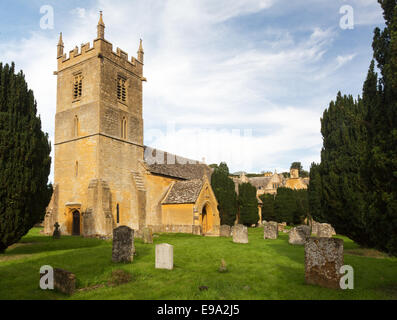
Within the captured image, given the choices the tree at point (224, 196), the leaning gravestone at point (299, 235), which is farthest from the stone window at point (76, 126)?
the leaning gravestone at point (299, 235)

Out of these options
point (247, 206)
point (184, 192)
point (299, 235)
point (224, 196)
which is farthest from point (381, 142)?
point (247, 206)

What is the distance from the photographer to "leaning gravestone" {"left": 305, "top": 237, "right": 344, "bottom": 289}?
27.7 feet

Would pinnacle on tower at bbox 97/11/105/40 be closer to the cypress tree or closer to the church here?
the church

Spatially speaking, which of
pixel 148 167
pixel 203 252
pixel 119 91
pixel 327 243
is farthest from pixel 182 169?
pixel 327 243

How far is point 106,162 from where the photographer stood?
26125 millimetres

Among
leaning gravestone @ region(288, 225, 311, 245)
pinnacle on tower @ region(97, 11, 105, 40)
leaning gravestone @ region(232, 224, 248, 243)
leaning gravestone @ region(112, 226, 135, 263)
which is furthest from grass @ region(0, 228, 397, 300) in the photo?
pinnacle on tower @ region(97, 11, 105, 40)

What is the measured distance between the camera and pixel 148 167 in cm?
3047

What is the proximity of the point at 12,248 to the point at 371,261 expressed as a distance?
18.1 m

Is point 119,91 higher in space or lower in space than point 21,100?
higher

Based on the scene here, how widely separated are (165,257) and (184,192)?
20.4m

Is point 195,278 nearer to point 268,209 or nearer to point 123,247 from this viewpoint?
point 123,247

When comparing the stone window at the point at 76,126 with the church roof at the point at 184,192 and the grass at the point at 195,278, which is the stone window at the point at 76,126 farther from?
the grass at the point at 195,278
